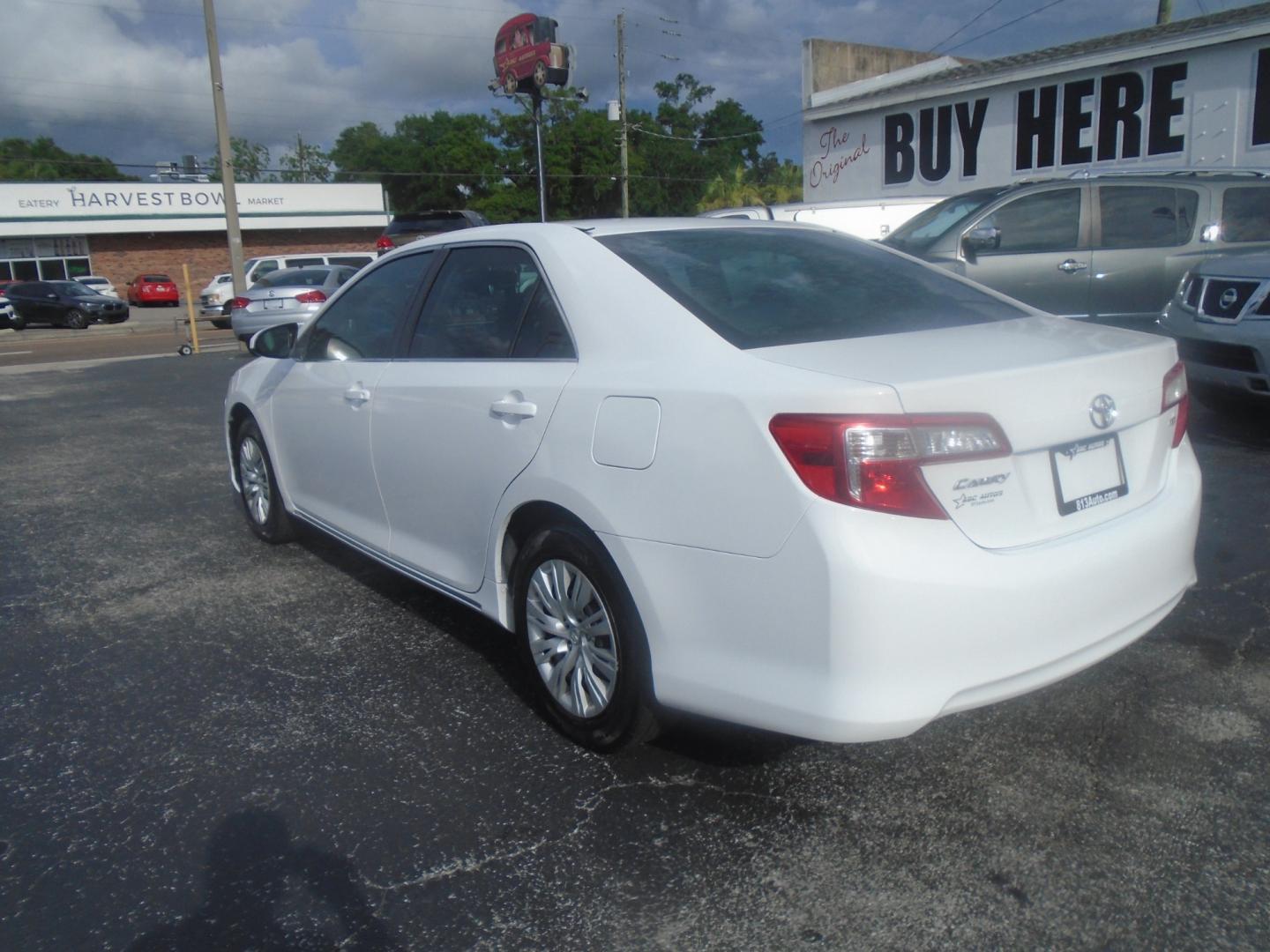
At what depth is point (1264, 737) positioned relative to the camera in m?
3.17

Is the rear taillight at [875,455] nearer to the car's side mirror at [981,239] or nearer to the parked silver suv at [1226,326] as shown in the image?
the parked silver suv at [1226,326]

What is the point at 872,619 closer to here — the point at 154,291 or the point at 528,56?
the point at 528,56

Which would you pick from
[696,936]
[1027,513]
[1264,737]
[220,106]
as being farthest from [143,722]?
[220,106]

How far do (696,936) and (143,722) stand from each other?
2.15 meters

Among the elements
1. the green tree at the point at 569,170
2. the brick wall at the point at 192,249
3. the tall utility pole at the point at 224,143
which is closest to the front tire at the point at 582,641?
the tall utility pole at the point at 224,143

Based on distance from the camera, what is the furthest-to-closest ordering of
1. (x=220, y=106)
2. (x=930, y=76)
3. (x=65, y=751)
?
(x=220, y=106) → (x=930, y=76) → (x=65, y=751)

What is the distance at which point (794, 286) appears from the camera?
130 inches

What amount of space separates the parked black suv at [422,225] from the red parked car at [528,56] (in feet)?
21.1

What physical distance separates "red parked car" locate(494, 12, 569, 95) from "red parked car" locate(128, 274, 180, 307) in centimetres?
3494

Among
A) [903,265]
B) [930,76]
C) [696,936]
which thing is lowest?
[696,936]

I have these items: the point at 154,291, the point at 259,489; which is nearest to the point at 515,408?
the point at 259,489

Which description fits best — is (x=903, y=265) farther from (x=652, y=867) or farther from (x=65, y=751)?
(x=65, y=751)

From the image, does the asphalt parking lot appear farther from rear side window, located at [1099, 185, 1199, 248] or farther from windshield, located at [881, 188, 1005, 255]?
windshield, located at [881, 188, 1005, 255]

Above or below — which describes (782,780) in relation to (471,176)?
below
